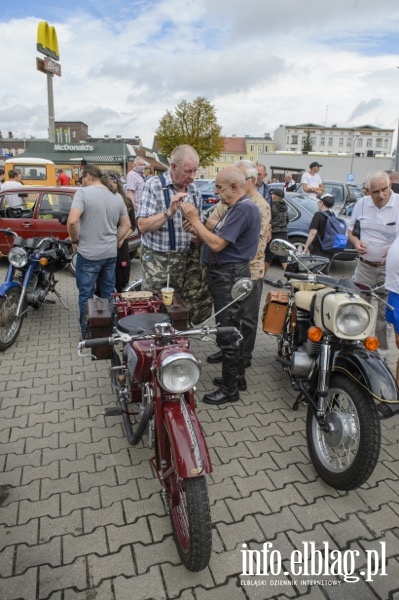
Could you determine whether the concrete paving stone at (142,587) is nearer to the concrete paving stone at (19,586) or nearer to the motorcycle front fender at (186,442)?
the concrete paving stone at (19,586)

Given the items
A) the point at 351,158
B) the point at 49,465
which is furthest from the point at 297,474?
the point at 351,158

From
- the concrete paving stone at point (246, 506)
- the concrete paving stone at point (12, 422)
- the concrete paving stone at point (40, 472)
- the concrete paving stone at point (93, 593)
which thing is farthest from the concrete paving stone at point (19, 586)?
the concrete paving stone at point (12, 422)

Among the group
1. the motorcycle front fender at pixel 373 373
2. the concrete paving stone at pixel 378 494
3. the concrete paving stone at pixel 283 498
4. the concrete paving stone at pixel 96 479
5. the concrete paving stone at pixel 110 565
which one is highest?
the motorcycle front fender at pixel 373 373

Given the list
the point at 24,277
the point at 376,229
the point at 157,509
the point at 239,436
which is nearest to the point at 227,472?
the point at 239,436

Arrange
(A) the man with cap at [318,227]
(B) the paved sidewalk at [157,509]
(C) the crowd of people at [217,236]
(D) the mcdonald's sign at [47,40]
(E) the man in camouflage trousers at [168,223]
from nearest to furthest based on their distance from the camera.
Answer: (B) the paved sidewalk at [157,509] < (C) the crowd of people at [217,236] < (E) the man in camouflage trousers at [168,223] < (A) the man with cap at [318,227] < (D) the mcdonald's sign at [47,40]

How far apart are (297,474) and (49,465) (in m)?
1.59

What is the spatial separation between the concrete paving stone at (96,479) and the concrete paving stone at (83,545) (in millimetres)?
353

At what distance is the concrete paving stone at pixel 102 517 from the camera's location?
92.7 inches

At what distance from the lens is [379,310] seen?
4609 millimetres

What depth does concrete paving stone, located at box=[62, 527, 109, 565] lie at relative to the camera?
218 centimetres

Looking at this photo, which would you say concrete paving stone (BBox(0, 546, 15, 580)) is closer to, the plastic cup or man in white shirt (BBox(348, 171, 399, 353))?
the plastic cup

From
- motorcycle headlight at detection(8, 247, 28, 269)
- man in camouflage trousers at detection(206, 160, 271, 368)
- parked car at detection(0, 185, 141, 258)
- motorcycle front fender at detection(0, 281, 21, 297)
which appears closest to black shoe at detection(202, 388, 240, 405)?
man in camouflage trousers at detection(206, 160, 271, 368)

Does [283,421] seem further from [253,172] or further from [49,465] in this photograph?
[253,172]

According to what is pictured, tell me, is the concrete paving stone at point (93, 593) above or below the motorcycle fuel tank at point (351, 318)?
below
